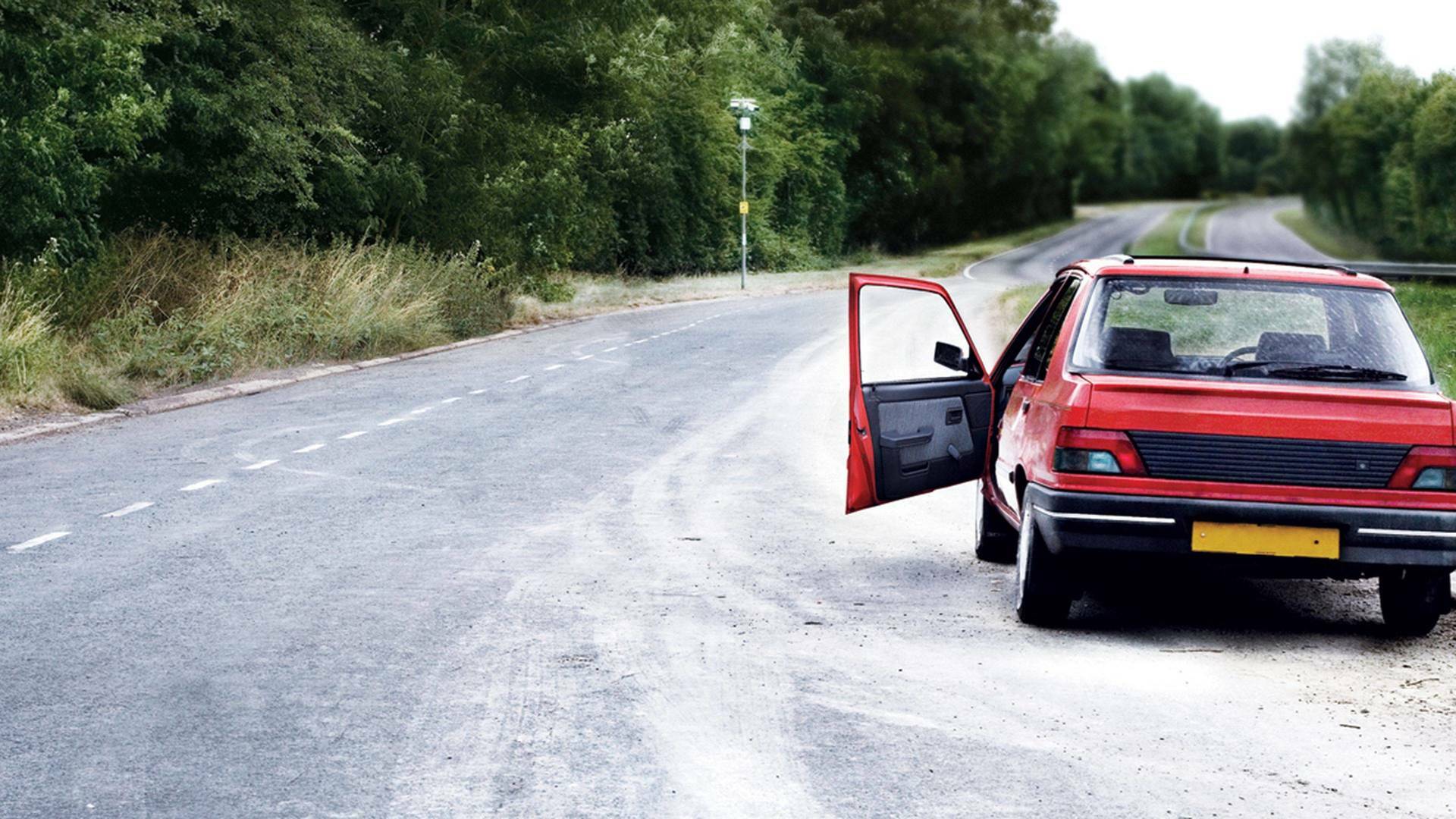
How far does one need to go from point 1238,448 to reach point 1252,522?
0.99 feet

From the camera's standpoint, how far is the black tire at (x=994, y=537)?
8945mm

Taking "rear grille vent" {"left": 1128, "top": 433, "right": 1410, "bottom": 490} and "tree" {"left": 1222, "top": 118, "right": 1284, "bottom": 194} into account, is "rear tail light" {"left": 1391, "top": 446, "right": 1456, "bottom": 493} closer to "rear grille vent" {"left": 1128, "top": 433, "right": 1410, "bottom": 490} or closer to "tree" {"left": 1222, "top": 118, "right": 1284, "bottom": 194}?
"rear grille vent" {"left": 1128, "top": 433, "right": 1410, "bottom": 490}

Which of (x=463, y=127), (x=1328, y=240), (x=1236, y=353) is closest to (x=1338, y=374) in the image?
(x=1236, y=353)

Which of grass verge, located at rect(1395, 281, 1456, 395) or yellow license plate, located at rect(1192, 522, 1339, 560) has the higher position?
yellow license plate, located at rect(1192, 522, 1339, 560)

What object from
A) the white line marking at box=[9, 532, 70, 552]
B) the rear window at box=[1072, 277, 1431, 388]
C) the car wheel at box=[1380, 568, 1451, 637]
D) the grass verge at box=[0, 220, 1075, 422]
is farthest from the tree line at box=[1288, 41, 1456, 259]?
the white line marking at box=[9, 532, 70, 552]

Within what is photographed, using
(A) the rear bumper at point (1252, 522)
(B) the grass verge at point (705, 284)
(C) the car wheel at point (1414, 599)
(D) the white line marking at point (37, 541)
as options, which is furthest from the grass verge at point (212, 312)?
(C) the car wheel at point (1414, 599)

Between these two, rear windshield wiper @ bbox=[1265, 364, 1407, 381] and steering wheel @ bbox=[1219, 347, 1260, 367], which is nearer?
rear windshield wiper @ bbox=[1265, 364, 1407, 381]

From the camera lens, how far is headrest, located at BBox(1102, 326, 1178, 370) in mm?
7355

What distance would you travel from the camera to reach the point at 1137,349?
7.42 meters

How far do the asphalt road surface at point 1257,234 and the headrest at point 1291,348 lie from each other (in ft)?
15.0

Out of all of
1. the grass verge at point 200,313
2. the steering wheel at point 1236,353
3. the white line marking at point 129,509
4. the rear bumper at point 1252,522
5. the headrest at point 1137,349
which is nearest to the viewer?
the rear bumper at point 1252,522

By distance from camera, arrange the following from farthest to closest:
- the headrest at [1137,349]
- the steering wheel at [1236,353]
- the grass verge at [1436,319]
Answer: the grass verge at [1436,319] < the steering wheel at [1236,353] < the headrest at [1137,349]

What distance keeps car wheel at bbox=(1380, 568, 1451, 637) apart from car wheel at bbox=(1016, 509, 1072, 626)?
1321 mm

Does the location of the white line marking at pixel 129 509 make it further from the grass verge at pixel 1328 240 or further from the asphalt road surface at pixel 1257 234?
the grass verge at pixel 1328 240
